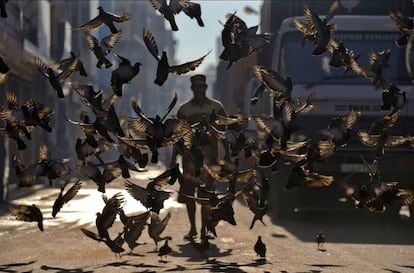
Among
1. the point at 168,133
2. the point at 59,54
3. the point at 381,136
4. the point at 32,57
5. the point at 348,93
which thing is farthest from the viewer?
the point at 59,54

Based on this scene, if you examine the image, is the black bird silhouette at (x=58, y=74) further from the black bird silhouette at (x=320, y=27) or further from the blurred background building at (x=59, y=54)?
the black bird silhouette at (x=320, y=27)

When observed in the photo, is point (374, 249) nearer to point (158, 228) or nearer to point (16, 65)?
point (158, 228)

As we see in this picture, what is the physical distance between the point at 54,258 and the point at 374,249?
3.53 metres

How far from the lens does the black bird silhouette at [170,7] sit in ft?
25.3

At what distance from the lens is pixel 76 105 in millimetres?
50062

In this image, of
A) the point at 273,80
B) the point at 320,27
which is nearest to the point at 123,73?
the point at 273,80

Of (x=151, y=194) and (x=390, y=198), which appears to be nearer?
(x=151, y=194)

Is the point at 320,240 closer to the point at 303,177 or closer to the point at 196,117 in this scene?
the point at 303,177

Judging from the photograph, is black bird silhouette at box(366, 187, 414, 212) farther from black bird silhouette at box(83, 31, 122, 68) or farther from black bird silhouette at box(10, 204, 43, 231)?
black bird silhouette at box(10, 204, 43, 231)

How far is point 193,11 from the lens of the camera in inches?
308

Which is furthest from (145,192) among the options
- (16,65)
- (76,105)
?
(76,105)

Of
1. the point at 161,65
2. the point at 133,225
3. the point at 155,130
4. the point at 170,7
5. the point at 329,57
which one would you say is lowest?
the point at 133,225

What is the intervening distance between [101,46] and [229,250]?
265 cm

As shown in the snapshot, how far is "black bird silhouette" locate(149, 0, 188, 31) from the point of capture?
304 inches
